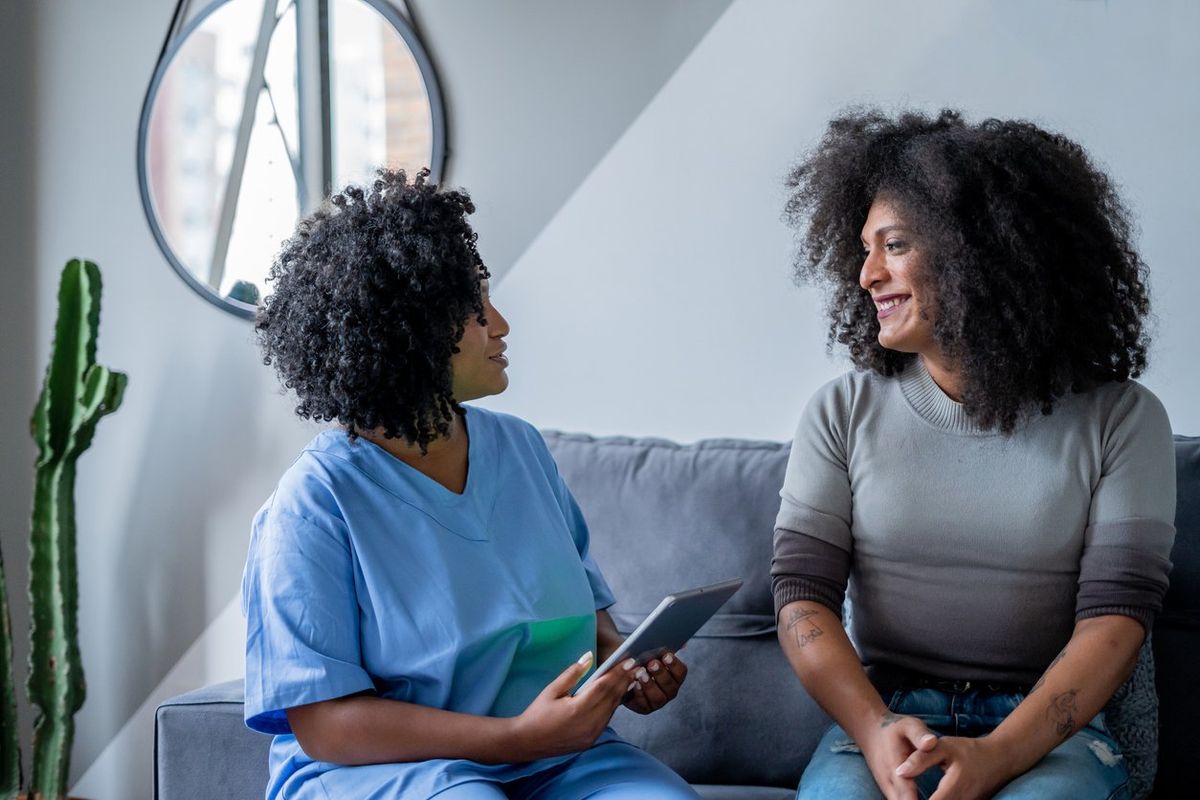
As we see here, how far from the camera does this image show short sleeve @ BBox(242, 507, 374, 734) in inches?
49.0

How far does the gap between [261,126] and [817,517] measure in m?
1.62

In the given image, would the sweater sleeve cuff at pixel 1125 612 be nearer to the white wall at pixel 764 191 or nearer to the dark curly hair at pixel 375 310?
the white wall at pixel 764 191

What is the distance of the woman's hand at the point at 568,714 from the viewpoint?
125 cm

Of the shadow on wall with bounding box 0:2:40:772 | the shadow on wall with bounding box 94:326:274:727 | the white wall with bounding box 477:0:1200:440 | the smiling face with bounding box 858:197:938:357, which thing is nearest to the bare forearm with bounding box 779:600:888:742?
the smiling face with bounding box 858:197:938:357

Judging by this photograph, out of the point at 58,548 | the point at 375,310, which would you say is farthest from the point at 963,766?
the point at 58,548

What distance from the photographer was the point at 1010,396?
58.6 inches

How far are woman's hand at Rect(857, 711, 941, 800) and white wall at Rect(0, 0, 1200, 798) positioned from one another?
3.02 ft

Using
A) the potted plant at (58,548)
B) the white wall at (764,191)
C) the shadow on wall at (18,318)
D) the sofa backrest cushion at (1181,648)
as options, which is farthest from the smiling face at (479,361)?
the shadow on wall at (18,318)

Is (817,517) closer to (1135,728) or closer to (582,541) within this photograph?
(582,541)

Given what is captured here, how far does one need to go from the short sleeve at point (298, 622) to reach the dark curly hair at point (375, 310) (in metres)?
0.15

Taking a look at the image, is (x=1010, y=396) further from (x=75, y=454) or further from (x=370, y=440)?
(x=75, y=454)

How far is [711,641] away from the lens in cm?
182

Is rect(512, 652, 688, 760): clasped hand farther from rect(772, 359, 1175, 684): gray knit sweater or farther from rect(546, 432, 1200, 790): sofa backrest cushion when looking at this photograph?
rect(546, 432, 1200, 790): sofa backrest cushion

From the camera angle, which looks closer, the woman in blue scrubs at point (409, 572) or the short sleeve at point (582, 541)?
the woman in blue scrubs at point (409, 572)
